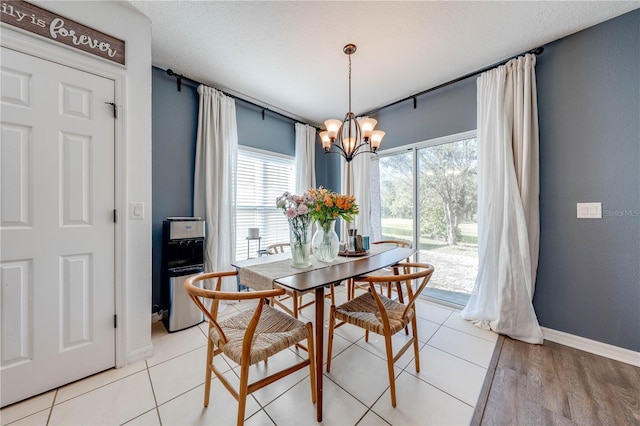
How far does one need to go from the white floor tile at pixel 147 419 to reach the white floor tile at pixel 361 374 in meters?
1.04

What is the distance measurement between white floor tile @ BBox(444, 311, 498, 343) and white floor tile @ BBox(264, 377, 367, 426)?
4.78 feet

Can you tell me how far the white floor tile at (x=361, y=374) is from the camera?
59.1 inches

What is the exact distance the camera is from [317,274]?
1510 mm

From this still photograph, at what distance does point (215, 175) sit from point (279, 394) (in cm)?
229

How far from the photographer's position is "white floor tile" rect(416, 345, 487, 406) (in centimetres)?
151

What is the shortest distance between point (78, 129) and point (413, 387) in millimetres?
2882

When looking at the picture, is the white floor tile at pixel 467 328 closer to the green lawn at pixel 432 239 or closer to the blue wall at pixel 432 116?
the green lawn at pixel 432 239

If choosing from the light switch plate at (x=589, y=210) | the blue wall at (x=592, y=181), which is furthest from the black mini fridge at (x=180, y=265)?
the light switch plate at (x=589, y=210)

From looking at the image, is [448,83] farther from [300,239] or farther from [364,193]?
[300,239]

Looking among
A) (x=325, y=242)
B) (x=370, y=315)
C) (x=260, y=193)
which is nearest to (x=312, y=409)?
(x=370, y=315)

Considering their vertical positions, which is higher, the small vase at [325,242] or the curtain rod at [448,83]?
the curtain rod at [448,83]

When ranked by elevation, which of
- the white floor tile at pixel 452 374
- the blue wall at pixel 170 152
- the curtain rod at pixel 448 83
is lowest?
the white floor tile at pixel 452 374

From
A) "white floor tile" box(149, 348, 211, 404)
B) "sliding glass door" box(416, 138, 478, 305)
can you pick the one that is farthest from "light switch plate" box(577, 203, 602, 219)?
"white floor tile" box(149, 348, 211, 404)

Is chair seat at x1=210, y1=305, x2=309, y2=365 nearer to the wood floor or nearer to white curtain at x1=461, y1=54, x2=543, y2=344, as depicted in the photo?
the wood floor
